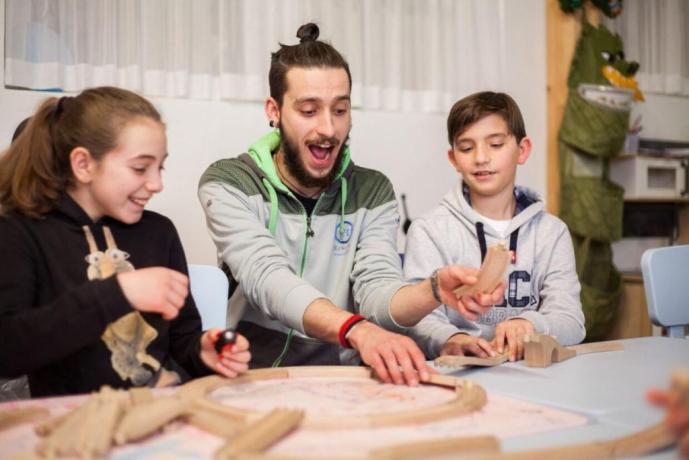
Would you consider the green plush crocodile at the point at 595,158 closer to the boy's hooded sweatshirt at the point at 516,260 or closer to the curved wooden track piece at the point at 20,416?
the boy's hooded sweatshirt at the point at 516,260

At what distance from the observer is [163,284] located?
1.03 metres

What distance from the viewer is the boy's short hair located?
2000 millimetres

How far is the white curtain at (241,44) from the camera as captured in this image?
2707 millimetres

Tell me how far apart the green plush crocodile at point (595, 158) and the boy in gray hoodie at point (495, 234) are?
1.85 metres

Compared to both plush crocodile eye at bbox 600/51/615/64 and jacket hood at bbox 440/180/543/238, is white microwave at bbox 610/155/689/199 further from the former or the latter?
jacket hood at bbox 440/180/543/238

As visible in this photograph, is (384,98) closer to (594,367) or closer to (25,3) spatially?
(25,3)

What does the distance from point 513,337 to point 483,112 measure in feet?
2.69

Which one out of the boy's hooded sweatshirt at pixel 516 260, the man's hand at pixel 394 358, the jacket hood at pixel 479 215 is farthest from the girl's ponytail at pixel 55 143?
the jacket hood at pixel 479 215

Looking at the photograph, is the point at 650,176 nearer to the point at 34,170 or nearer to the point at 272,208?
the point at 272,208

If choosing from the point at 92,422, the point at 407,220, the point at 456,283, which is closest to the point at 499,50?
the point at 407,220

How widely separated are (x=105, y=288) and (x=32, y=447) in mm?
298

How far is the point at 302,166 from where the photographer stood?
72.7 inches

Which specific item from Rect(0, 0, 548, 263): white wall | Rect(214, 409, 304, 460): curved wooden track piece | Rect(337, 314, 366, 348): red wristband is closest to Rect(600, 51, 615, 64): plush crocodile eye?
Rect(0, 0, 548, 263): white wall

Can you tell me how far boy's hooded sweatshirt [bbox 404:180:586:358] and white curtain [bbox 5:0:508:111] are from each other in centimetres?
141
